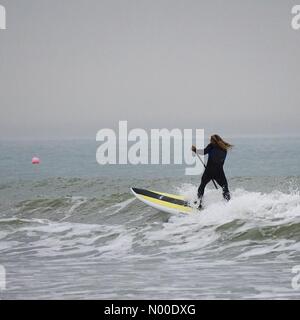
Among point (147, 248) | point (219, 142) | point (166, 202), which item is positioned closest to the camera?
point (147, 248)

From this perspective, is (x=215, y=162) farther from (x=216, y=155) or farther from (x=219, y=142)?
(x=219, y=142)

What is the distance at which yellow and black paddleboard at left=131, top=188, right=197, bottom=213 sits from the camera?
709 inches

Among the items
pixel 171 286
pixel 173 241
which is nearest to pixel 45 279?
pixel 171 286

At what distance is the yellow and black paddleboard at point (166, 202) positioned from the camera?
18016 mm

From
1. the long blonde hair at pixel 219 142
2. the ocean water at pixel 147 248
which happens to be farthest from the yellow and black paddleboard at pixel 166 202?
the long blonde hair at pixel 219 142

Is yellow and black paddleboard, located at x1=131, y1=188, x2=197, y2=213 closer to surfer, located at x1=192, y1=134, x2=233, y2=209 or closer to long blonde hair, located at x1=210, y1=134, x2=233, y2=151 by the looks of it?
surfer, located at x1=192, y1=134, x2=233, y2=209

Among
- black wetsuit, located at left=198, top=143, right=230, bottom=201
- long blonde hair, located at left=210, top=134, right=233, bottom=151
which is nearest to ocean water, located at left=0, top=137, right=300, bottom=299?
black wetsuit, located at left=198, top=143, right=230, bottom=201

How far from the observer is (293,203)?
1759cm

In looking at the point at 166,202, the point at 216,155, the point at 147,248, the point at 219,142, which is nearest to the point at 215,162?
the point at 216,155

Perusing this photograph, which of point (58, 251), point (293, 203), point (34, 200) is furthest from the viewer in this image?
point (34, 200)

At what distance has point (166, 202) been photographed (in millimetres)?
18641

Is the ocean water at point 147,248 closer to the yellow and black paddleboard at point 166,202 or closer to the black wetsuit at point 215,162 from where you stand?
the yellow and black paddleboard at point 166,202
